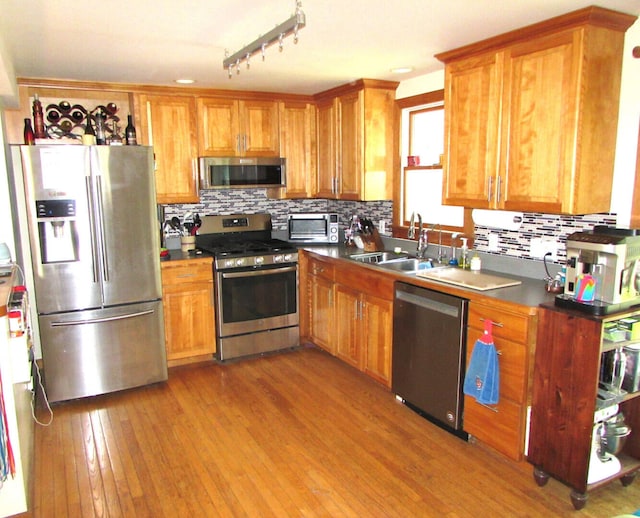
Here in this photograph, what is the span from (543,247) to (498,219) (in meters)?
0.34

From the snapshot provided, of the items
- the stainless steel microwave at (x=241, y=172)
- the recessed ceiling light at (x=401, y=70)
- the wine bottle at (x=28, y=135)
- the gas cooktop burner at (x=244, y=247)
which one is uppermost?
the recessed ceiling light at (x=401, y=70)

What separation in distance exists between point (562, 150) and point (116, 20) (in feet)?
7.45

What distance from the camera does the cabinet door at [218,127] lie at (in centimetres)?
422

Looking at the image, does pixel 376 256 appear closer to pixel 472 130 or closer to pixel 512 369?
pixel 472 130

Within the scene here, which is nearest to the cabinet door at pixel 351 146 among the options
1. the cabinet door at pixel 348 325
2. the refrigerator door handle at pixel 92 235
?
the cabinet door at pixel 348 325

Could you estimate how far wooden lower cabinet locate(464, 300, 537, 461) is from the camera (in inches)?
98.4

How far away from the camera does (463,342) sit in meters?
2.81

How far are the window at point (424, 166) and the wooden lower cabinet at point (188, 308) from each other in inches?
67.7

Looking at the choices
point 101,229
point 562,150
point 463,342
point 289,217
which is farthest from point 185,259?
point 562,150

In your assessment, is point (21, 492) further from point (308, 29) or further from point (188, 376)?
point (308, 29)

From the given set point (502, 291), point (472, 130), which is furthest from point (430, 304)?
point (472, 130)

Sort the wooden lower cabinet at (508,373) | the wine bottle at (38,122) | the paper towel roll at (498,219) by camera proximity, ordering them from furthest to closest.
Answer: the wine bottle at (38,122) < the paper towel roll at (498,219) < the wooden lower cabinet at (508,373)

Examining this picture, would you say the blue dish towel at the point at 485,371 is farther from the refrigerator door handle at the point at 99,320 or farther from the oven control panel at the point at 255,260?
the refrigerator door handle at the point at 99,320

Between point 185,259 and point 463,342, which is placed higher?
point 185,259
